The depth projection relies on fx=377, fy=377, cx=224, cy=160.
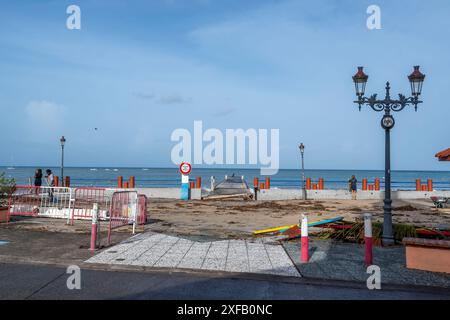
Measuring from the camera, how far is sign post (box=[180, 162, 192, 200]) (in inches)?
946

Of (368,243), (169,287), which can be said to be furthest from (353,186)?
(169,287)

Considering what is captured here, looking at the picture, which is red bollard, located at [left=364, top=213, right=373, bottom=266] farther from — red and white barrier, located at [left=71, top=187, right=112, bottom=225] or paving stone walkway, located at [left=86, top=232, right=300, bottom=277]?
red and white barrier, located at [left=71, top=187, right=112, bottom=225]

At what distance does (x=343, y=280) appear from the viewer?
21.4 ft

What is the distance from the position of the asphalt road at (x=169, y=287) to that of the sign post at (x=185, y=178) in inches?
676

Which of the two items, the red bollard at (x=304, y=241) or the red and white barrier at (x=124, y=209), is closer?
the red bollard at (x=304, y=241)

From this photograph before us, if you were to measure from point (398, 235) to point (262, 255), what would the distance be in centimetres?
427

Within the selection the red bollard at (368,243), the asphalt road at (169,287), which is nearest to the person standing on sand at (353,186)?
the red bollard at (368,243)

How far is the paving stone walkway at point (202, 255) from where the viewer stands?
7273mm

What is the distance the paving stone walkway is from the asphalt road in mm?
525

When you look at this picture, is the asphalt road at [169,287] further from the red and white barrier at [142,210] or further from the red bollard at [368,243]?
the red and white barrier at [142,210]

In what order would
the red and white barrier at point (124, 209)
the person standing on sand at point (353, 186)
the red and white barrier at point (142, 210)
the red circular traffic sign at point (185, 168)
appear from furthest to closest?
the person standing on sand at point (353, 186) → the red circular traffic sign at point (185, 168) → the red and white barrier at point (142, 210) → the red and white barrier at point (124, 209)
